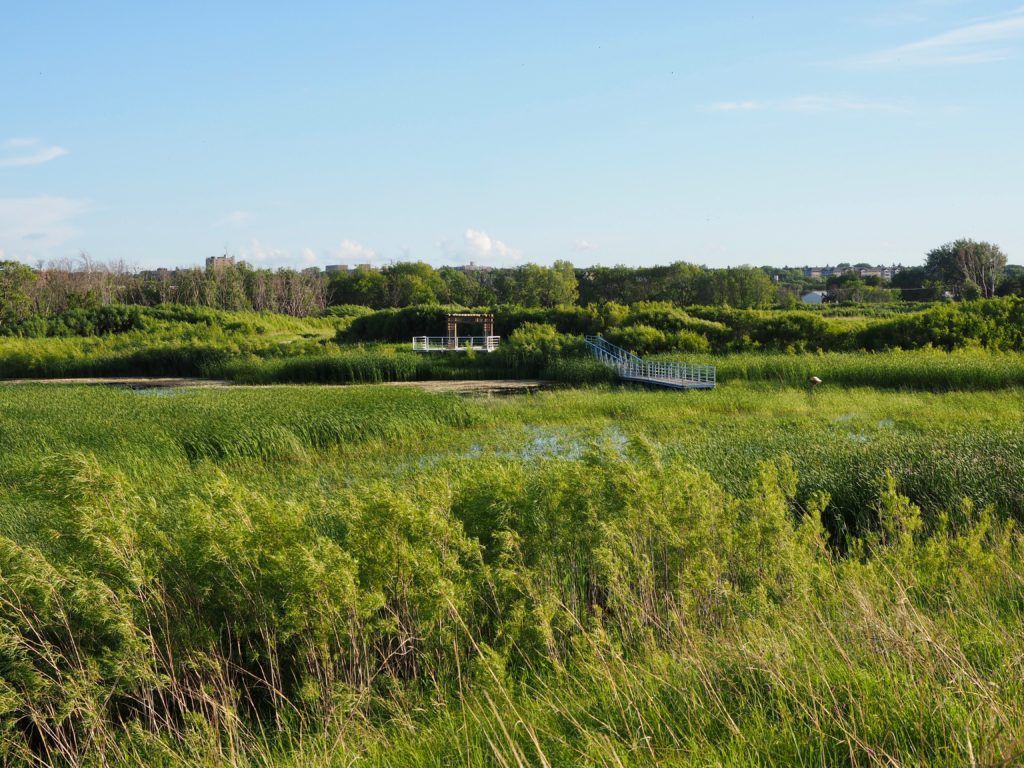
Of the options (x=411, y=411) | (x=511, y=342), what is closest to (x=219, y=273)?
(x=511, y=342)

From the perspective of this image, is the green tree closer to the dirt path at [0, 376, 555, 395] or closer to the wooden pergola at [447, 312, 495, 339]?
the wooden pergola at [447, 312, 495, 339]

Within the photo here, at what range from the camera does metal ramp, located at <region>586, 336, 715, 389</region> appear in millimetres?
27812

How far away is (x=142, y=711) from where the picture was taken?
629 cm

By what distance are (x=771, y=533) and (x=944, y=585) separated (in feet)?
4.45

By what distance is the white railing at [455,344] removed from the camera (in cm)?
3860

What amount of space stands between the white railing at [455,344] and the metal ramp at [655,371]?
593 cm

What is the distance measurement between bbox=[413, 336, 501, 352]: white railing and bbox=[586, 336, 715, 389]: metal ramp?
5931 millimetres

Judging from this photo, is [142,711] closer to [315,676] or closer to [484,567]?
[315,676]

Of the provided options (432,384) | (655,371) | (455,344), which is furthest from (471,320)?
(655,371)

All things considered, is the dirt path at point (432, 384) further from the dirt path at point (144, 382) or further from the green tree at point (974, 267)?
the green tree at point (974, 267)

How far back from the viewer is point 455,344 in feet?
132

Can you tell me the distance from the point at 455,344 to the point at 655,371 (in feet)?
41.0

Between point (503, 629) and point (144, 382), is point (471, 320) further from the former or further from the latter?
point (503, 629)

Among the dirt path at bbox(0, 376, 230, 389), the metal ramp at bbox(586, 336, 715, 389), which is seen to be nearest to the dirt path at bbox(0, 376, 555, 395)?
the dirt path at bbox(0, 376, 230, 389)
